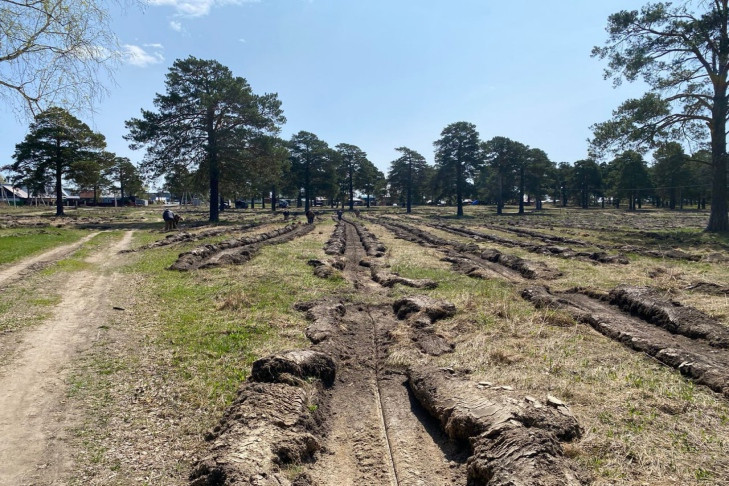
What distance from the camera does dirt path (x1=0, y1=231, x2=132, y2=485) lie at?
164 inches

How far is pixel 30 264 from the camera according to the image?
16203 millimetres

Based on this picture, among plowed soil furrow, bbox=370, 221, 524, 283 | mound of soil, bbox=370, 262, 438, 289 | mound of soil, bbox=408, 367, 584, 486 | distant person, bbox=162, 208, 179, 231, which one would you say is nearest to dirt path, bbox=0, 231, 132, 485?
mound of soil, bbox=408, 367, 584, 486

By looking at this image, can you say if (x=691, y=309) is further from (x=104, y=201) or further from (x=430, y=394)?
(x=104, y=201)

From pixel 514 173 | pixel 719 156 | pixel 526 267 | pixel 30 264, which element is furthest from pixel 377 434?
pixel 514 173

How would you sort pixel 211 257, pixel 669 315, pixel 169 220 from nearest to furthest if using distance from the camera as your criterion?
pixel 669 315 < pixel 211 257 < pixel 169 220

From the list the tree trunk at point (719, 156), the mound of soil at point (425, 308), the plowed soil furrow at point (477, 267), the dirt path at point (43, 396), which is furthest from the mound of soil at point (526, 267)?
the tree trunk at point (719, 156)

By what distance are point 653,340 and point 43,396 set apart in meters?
10.0

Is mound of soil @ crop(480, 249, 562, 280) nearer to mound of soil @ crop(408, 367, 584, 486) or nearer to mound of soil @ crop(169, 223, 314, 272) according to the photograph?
mound of soil @ crop(408, 367, 584, 486)

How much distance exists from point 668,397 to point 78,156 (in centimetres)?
5777

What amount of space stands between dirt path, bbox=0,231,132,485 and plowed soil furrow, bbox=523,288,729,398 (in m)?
8.29

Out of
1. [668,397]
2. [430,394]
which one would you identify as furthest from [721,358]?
[430,394]

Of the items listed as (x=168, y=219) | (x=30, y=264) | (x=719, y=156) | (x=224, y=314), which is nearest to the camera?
(x=224, y=314)

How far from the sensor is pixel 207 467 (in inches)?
157

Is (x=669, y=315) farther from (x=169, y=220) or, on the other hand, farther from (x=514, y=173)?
(x=514, y=173)
